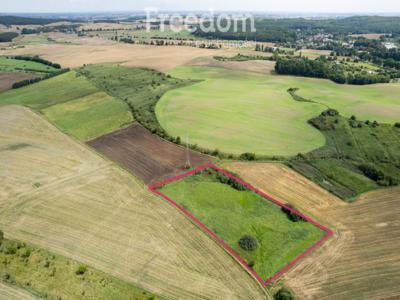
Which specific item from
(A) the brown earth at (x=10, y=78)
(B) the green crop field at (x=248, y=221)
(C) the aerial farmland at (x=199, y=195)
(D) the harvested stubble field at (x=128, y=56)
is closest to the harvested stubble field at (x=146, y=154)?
(C) the aerial farmland at (x=199, y=195)

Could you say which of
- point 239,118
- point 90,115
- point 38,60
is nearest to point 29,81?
point 38,60

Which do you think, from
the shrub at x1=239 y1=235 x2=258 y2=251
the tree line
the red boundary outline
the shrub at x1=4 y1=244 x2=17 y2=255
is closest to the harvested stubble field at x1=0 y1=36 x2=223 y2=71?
the tree line

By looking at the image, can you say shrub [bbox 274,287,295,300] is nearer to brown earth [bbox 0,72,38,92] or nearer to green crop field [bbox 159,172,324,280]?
green crop field [bbox 159,172,324,280]

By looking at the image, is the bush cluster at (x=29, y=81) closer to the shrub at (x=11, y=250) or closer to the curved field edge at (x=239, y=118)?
the curved field edge at (x=239, y=118)

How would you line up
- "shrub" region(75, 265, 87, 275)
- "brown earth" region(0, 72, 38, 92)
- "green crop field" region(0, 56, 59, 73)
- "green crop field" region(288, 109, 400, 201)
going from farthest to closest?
"green crop field" region(0, 56, 59, 73) → "brown earth" region(0, 72, 38, 92) → "green crop field" region(288, 109, 400, 201) → "shrub" region(75, 265, 87, 275)

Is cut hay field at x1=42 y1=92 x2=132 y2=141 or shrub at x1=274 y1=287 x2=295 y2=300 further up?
cut hay field at x1=42 y1=92 x2=132 y2=141

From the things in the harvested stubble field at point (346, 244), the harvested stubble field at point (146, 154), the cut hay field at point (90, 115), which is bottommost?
the harvested stubble field at point (346, 244)

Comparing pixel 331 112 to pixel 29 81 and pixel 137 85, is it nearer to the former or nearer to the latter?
pixel 137 85
